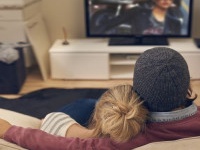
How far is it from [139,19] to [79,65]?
2.28 ft

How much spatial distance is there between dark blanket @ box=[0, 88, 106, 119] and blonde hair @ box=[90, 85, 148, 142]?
1.49 metres

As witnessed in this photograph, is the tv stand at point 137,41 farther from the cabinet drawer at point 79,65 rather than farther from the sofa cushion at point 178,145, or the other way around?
the sofa cushion at point 178,145

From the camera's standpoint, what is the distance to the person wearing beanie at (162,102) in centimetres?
104

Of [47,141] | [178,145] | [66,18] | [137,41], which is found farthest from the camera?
[66,18]

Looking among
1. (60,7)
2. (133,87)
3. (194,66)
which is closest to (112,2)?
(60,7)

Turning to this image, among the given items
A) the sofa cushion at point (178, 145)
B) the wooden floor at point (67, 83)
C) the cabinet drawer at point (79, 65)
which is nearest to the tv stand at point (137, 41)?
the cabinet drawer at point (79, 65)

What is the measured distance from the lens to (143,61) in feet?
3.50

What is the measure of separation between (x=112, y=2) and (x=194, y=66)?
937mm

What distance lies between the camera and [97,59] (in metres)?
3.29

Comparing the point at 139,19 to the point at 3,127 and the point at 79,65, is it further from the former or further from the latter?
the point at 3,127

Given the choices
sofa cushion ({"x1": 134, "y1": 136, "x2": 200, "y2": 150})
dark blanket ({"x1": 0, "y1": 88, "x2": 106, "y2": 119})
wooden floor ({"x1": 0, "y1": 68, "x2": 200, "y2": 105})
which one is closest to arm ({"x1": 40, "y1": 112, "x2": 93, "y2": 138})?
sofa cushion ({"x1": 134, "y1": 136, "x2": 200, "y2": 150})

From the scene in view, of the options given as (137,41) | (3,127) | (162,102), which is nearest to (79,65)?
(137,41)

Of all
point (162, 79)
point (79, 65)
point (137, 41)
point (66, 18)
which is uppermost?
point (162, 79)

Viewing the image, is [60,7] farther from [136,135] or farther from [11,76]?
[136,135]
